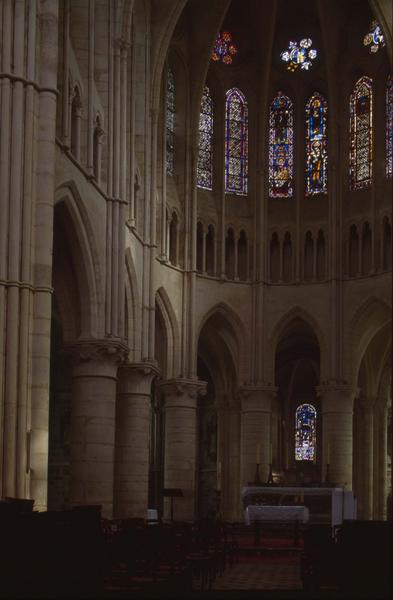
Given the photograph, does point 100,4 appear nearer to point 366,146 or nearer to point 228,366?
point 366,146

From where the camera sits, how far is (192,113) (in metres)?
44.4

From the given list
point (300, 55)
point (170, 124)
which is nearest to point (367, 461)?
point (170, 124)

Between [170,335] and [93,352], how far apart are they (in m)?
12.9

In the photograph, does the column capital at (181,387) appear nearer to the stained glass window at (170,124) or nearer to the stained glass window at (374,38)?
the stained glass window at (170,124)

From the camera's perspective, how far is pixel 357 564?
8.16 metres

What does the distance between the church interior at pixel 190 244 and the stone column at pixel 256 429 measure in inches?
3.3

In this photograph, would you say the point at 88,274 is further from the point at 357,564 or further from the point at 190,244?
the point at 357,564

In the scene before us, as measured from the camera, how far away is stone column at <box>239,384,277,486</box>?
44.3 meters

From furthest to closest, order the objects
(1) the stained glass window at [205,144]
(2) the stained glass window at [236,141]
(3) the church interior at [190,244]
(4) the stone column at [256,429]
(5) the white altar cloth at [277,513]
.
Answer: (2) the stained glass window at [236,141]
(1) the stained glass window at [205,144]
(4) the stone column at [256,429]
(5) the white altar cloth at [277,513]
(3) the church interior at [190,244]

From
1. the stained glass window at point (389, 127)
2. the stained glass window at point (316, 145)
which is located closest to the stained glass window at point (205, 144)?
the stained glass window at point (316, 145)

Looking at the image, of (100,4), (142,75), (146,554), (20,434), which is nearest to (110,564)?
(146,554)

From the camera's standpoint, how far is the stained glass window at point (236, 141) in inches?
1839

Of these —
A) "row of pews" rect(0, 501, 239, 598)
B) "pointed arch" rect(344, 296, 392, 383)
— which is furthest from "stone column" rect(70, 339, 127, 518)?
"pointed arch" rect(344, 296, 392, 383)

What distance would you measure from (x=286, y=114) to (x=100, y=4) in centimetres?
1675
